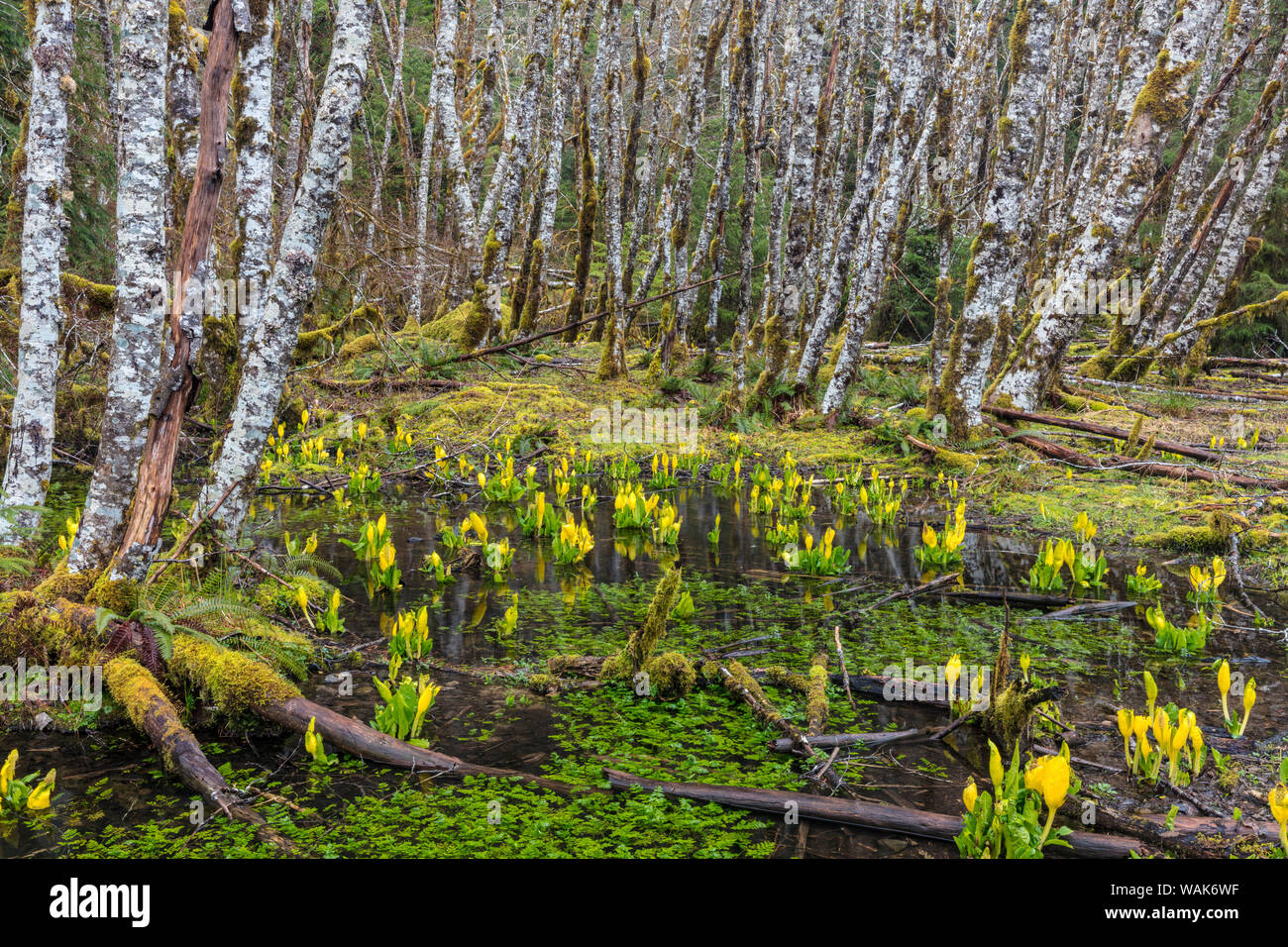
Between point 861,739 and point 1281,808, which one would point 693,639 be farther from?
point 1281,808

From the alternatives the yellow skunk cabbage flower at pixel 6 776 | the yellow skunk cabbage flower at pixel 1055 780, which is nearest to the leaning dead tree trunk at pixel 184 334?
the yellow skunk cabbage flower at pixel 6 776

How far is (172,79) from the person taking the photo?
7.29 metres

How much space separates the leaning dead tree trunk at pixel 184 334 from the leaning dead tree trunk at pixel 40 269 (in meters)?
1.89

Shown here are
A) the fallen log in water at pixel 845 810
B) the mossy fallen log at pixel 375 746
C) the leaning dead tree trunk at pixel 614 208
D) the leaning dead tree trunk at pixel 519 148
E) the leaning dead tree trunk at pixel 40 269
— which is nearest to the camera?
the fallen log in water at pixel 845 810

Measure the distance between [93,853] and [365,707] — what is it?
4.42ft

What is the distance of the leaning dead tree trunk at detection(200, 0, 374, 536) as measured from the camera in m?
4.54

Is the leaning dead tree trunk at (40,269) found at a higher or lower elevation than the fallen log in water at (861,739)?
higher

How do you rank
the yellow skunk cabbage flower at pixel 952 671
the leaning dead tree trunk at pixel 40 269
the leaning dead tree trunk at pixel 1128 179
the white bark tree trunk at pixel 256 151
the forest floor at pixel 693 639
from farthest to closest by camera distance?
the leaning dead tree trunk at pixel 1128 179
the leaning dead tree trunk at pixel 40 269
the white bark tree trunk at pixel 256 151
the yellow skunk cabbage flower at pixel 952 671
the forest floor at pixel 693 639

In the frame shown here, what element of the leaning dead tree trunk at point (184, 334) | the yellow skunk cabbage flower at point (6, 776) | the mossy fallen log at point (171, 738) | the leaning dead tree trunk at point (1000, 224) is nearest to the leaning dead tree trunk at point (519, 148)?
the leaning dead tree trunk at point (1000, 224)

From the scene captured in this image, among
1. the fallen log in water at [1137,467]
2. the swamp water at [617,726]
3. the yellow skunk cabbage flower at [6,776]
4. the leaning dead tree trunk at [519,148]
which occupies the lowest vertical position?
the swamp water at [617,726]

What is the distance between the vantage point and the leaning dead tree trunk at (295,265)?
454cm

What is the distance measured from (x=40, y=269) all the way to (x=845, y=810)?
577cm

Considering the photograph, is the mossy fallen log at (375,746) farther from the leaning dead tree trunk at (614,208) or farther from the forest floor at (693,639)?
the leaning dead tree trunk at (614,208)

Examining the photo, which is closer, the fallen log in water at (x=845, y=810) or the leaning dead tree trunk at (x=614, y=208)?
the fallen log in water at (x=845, y=810)
